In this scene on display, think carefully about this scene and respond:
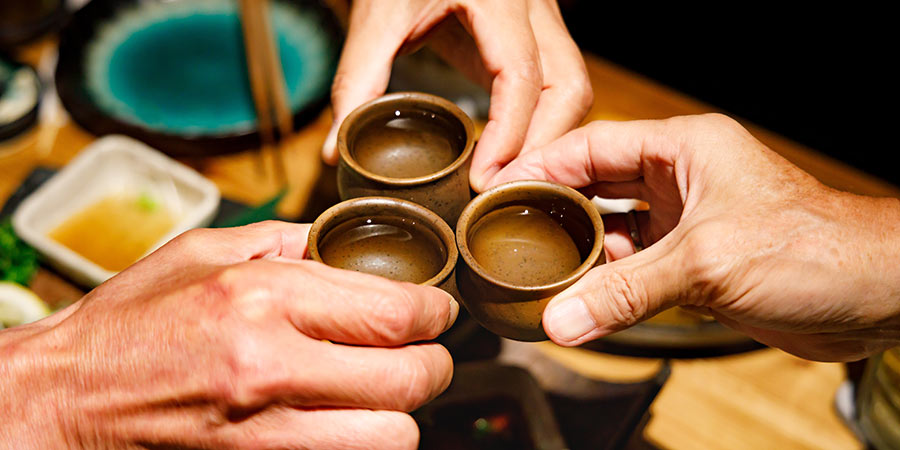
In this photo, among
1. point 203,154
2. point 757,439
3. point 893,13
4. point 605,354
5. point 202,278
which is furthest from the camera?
point 893,13

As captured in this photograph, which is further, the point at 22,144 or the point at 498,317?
the point at 22,144

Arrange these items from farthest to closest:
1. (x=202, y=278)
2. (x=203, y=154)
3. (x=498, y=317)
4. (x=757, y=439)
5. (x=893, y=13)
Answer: (x=893, y=13)
(x=203, y=154)
(x=757, y=439)
(x=498, y=317)
(x=202, y=278)

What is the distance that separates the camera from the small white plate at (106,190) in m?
1.59

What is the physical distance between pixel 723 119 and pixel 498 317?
460 mm

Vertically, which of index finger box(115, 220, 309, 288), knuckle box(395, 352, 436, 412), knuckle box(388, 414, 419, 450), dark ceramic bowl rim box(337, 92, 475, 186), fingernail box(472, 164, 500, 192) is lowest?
knuckle box(388, 414, 419, 450)

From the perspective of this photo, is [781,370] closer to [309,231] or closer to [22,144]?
[309,231]

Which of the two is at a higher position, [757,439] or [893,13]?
[893,13]

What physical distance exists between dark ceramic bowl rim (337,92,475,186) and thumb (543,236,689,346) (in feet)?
0.85

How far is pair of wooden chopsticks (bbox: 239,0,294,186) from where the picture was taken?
1648 millimetres

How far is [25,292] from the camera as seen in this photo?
1.50 m

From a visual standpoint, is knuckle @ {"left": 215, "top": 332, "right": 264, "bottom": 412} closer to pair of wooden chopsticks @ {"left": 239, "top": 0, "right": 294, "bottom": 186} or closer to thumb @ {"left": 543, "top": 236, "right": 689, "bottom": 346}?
thumb @ {"left": 543, "top": 236, "right": 689, "bottom": 346}

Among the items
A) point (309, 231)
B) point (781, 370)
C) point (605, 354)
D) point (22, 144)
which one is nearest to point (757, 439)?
point (781, 370)

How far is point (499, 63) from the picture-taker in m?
1.29

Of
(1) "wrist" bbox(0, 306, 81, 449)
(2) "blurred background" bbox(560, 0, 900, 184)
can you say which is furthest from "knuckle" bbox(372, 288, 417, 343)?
(2) "blurred background" bbox(560, 0, 900, 184)
